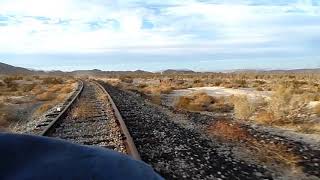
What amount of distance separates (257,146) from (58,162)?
7.42 meters

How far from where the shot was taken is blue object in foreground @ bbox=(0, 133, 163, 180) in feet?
7.66

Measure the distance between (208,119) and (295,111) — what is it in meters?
3.29

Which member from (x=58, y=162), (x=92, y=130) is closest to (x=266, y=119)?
(x=92, y=130)

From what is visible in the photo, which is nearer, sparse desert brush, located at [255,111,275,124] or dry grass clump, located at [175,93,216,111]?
sparse desert brush, located at [255,111,275,124]

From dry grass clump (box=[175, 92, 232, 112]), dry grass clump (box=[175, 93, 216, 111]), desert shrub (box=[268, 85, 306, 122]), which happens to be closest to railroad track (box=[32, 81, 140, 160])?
desert shrub (box=[268, 85, 306, 122])

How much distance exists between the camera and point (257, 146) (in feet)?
30.8

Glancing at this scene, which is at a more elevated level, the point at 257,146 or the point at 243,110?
the point at 257,146

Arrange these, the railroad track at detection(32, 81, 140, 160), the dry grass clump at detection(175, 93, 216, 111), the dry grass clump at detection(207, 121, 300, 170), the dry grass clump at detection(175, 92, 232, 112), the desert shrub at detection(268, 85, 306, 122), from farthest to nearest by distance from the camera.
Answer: the dry grass clump at detection(175, 93, 216, 111) < the dry grass clump at detection(175, 92, 232, 112) < the desert shrub at detection(268, 85, 306, 122) < the railroad track at detection(32, 81, 140, 160) < the dry grass clump at detection(207, 121, 300, 170)

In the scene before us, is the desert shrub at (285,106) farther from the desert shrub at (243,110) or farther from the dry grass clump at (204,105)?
the dry grass clump at (204,105)

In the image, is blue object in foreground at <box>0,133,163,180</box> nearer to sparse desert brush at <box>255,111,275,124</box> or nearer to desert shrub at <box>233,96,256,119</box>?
sparse desert brush at <box>255,111,275,124</box>

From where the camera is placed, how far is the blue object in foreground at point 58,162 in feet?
7.66

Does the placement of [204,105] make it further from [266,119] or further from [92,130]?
[92,130]

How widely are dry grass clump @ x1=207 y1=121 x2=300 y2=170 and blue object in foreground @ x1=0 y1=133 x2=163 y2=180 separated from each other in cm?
560

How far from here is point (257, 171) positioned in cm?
739
